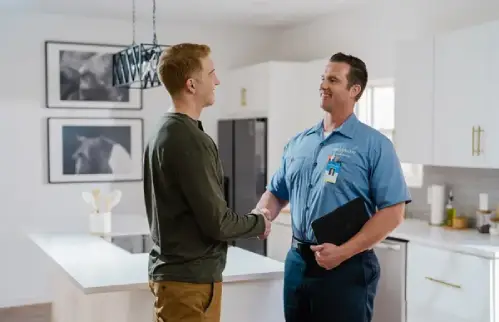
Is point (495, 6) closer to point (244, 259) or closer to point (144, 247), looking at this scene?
point (244, 259)

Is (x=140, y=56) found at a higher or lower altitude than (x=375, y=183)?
higher

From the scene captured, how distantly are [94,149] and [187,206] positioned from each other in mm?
3967

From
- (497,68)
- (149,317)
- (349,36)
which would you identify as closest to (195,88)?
(149,317)

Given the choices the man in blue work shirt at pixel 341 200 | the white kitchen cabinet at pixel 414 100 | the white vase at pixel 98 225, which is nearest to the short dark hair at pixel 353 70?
the man in blue work shirt at pixel 341 200

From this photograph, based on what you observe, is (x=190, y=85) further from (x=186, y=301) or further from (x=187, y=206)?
(x=186, y=301)

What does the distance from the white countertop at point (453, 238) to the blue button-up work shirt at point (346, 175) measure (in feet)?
4.29

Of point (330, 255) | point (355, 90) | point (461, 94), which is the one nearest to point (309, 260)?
point (330, 255)

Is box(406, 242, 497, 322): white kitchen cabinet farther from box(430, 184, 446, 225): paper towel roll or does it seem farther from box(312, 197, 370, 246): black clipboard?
box(312, 197, 370, 246): black clipboard

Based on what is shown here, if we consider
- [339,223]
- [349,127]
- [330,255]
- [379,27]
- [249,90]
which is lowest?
[330,255]

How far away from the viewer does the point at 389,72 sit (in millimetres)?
4938

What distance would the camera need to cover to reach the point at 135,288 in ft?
8.86

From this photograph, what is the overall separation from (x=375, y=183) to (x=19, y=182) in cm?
400

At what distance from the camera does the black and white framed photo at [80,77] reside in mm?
5629

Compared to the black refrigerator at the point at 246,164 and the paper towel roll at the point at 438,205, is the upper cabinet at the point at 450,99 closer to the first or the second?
the paper towel roll at the point at 438,205
